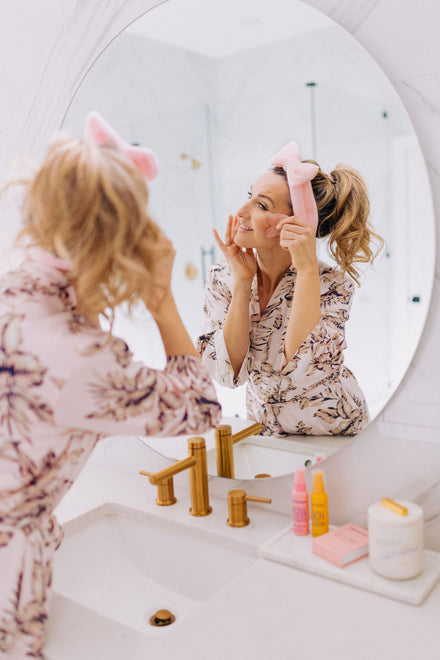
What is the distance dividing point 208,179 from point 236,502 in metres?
0.61

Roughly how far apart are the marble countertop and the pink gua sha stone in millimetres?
567

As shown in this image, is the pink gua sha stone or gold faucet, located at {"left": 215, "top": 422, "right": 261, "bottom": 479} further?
gold faucet, located at {"left": 215, "top": 422, "right": 261, "bottom": 479}

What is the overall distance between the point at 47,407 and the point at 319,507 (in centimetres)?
52

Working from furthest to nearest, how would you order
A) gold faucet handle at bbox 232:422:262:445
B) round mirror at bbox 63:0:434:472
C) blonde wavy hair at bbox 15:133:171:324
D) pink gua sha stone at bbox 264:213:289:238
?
1. gold faucet handle at bbox 232:422:262:445
2. pink gua sha stone at bbox 264:213:289:238
3. round mirror at bbox 63:0:434:472
4. blonde wavy hair at bbox 15:133:171:324

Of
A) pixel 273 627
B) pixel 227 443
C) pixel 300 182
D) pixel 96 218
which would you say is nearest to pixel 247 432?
A: pixel 227 443

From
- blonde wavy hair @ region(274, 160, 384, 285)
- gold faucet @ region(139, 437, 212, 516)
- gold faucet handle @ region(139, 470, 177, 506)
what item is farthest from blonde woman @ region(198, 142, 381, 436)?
gold faucet handle @ region(139, 470, 177, 506)

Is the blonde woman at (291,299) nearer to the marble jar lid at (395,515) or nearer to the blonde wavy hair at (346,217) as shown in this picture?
the blonde wavy hair at (346,217)

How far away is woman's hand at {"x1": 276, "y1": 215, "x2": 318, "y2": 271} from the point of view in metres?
1.00

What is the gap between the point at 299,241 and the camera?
3.32 feet

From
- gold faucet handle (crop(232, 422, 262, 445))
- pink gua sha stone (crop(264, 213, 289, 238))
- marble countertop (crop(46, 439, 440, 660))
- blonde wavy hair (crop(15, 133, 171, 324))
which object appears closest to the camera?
blonde wavy hair (crop(15, 133, 171, 324))

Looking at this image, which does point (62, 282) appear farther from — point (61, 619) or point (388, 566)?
point (388, 566)

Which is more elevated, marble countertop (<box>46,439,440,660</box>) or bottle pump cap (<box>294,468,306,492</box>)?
bottle pump cap (<box>294,468,306,492</box>)

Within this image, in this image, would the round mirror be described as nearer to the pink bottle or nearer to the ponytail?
the ponytail

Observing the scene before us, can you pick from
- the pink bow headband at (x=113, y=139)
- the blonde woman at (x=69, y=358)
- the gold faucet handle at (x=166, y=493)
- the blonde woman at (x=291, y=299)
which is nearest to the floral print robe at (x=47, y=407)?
the blonde woman at (x=69, y=358)
